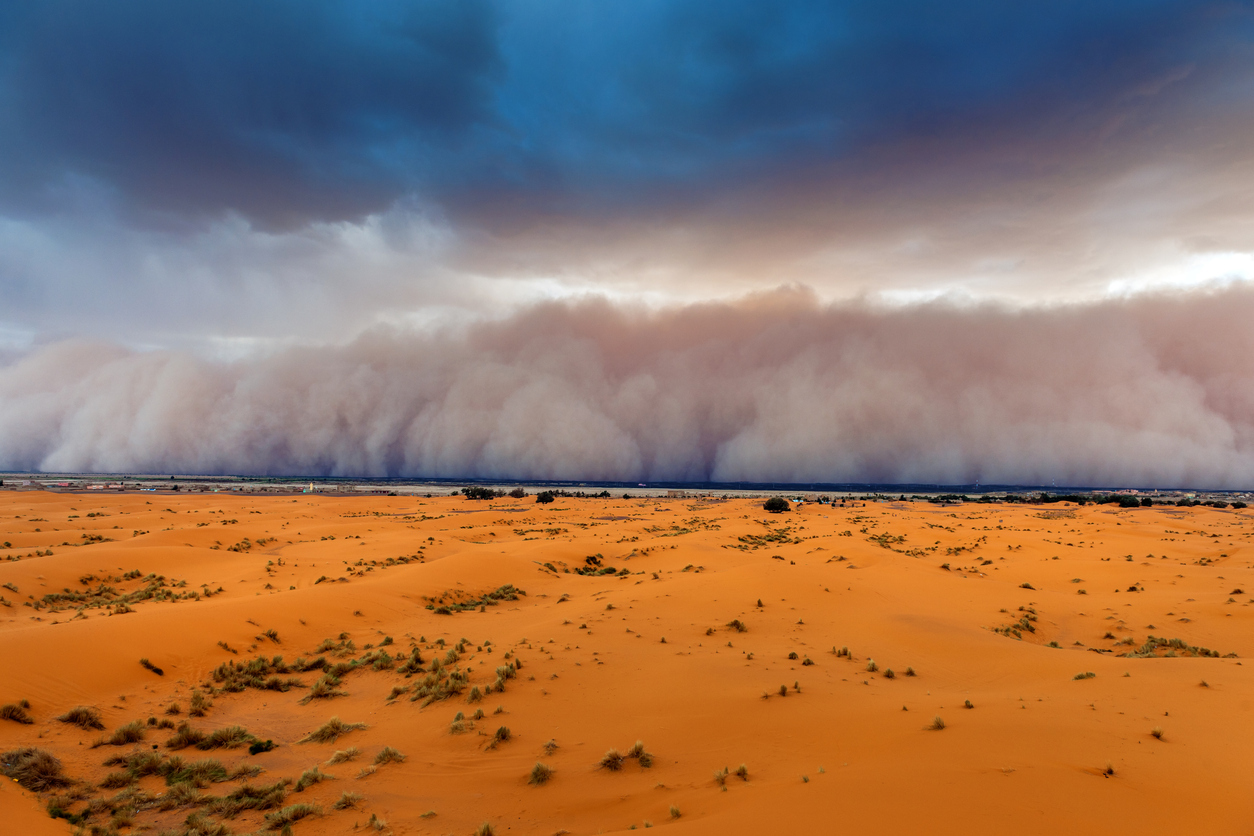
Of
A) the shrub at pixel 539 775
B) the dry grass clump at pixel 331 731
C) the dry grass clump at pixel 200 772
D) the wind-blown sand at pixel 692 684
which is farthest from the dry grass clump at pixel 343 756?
the shrub at pixel 539 775

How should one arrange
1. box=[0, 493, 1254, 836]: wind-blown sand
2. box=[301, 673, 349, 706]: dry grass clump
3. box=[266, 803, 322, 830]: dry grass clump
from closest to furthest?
box=[0, 493, 1254, 836]: wind-blown sand
box=[266, 803, 322, 830]: dry grass clump
box=[301, 673, 349, 706]: dry grass clump

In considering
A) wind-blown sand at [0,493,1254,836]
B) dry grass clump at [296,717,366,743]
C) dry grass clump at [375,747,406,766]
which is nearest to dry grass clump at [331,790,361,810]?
wind-blown sand at [0,493,1254,836]

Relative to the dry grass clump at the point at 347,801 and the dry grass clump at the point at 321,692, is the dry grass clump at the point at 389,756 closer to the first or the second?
the dry grass clump at the point at 347,801

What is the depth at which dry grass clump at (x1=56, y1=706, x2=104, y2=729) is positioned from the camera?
1099cm

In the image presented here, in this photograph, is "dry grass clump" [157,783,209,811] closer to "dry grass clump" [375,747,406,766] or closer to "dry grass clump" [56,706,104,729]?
"dry grass clump" [375,747,406,766]

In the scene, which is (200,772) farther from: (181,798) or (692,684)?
(692,684)

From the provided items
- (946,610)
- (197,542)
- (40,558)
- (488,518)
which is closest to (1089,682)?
(946,610)

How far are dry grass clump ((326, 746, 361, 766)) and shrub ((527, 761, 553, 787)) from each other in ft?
11.5

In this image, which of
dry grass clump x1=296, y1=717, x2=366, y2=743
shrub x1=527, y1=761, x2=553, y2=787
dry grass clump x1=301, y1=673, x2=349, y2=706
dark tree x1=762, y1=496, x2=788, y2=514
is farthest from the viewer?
dark tree x1=762, y1=496, x2=788, y2=514

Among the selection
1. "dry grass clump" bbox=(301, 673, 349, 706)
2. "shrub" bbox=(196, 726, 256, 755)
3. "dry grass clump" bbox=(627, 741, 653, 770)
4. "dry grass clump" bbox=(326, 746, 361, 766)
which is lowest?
"dry grass clump" bbox=(301, 673, 349, 706)

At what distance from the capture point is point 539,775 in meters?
8.63

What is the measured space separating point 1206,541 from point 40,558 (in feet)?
211

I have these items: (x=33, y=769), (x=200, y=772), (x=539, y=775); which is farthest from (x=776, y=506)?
(x=33, y=769)

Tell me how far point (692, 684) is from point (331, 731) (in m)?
7.22
